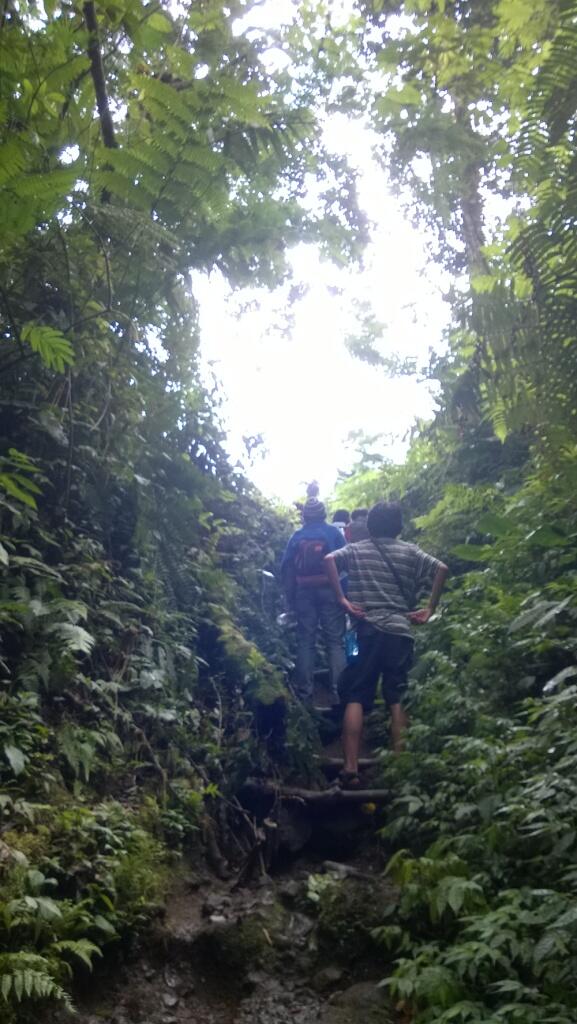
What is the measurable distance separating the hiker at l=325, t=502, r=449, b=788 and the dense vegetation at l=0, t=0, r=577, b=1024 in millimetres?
253

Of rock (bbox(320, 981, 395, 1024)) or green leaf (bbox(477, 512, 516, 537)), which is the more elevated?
green leaf (bbox(477, 512, 516, 537))

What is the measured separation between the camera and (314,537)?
8.50 m

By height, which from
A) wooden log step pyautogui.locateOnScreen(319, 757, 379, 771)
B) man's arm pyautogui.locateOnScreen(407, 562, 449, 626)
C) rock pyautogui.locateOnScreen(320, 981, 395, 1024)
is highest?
man's arm pyautogui.locateOnScreen(407, 562, 449, 626)

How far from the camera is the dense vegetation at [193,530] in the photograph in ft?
11.4

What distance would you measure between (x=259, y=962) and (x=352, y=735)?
226 centimetres

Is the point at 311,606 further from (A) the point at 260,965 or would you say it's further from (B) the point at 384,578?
(A) the point at 260,965

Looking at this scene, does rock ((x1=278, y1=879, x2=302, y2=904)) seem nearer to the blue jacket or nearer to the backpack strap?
the backpack strap

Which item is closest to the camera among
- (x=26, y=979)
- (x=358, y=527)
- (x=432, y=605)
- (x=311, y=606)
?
(x=26, y=979)

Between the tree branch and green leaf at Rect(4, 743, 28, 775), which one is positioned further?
the tree branch

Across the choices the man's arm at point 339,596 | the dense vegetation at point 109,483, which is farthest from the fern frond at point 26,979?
the man's arm at point 339,596

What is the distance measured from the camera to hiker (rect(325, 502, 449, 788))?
615 cm

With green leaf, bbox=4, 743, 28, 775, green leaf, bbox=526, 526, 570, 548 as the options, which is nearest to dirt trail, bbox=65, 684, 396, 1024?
green leaf, bbox=4, 743, 28, 775

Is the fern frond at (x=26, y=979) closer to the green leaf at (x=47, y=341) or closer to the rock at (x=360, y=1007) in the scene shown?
the rock at (x=360, y=1007)

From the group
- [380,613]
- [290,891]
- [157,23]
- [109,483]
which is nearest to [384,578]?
[380,613]
